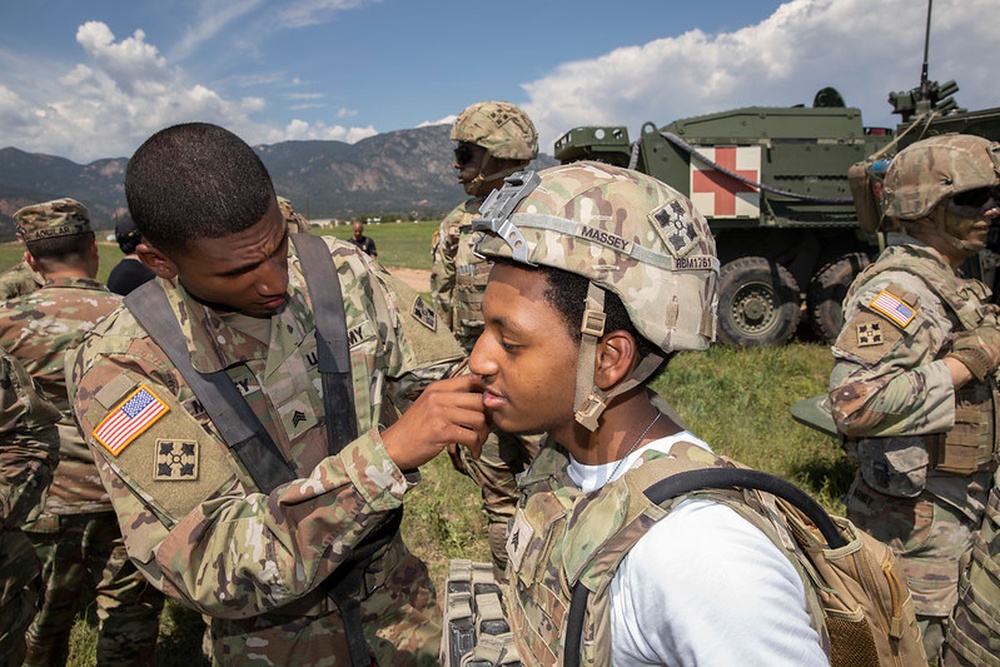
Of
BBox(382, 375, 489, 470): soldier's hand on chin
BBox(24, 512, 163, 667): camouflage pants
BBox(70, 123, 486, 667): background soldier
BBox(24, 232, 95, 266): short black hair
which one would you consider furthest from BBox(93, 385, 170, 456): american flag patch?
BBox(24, 232, 95, 266): short black hair

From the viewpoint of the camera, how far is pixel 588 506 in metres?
1.49

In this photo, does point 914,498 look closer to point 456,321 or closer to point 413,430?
point 413,430

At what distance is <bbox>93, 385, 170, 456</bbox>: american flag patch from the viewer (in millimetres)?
1686

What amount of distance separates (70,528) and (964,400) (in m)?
4.68

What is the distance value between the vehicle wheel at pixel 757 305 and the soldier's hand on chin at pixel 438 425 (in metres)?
8.65

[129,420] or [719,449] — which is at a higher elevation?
[129,420]

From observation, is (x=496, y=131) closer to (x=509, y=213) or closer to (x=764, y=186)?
(x=509, y=213)

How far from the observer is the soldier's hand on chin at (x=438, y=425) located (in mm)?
1600

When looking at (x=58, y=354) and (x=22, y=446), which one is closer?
(x=22, y=446)

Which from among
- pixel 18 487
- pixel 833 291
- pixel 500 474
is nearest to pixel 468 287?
pixel 500 474

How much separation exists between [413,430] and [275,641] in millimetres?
975

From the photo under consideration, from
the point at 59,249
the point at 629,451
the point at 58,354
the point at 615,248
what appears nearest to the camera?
the point at 615,248

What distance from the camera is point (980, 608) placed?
250cm

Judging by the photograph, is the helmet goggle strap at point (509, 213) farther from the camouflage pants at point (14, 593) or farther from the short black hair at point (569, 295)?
the camouflage pants at point (14, 593)
